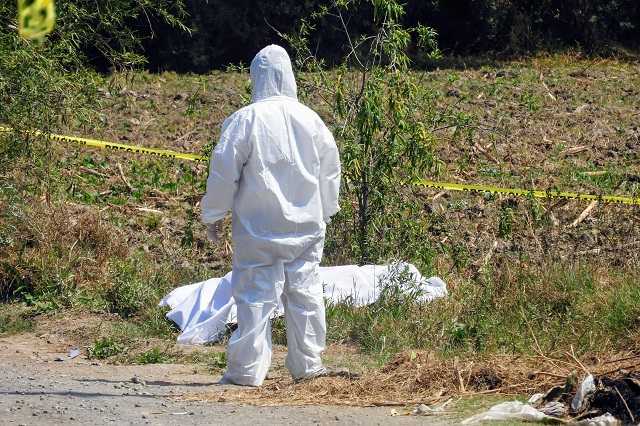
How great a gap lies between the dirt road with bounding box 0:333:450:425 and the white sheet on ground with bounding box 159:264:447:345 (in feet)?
2.33

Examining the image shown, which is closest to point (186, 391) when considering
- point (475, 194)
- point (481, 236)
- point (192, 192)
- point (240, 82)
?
point (481, 236)

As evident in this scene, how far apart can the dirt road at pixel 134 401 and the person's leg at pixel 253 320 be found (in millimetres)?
155

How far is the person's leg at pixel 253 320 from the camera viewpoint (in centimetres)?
605

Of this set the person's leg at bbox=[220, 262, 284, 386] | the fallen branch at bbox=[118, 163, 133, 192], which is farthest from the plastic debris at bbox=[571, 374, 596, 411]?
the fallen branch at bbox=[118, 163, 133, 192]

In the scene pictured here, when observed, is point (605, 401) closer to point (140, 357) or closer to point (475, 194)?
point (140, 357)

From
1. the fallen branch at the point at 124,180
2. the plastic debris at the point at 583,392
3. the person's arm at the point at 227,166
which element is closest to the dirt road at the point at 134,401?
the plastic debris at the point at 583,392

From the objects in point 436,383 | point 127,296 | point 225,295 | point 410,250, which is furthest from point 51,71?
point 436,383

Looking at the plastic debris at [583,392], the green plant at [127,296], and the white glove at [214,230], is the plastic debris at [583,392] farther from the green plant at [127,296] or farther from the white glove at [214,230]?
the green plant at [127,296]

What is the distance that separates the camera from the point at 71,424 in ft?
16.3

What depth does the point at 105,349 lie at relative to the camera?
7527 millimetres

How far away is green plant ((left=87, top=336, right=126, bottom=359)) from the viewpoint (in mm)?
7480

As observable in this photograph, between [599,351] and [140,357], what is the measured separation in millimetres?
3291

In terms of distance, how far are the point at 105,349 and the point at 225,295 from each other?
1056 millimetres

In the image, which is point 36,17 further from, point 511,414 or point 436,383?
point 436,383
